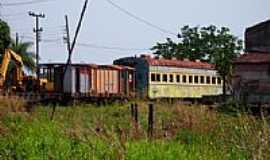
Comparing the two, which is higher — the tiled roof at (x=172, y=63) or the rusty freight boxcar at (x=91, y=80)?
the tiled roof at (x=172, y=63)

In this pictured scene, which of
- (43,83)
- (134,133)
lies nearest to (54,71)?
(43,83)

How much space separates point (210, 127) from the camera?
38.7 ft

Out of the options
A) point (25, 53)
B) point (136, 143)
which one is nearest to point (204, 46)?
point (25, 53)

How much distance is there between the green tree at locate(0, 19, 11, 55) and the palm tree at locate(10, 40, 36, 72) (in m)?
3.38

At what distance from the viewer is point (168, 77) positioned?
38.5 m

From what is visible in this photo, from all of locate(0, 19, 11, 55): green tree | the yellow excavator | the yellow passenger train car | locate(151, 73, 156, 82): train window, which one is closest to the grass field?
the yellow passenger train car

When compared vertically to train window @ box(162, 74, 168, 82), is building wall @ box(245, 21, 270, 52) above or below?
above

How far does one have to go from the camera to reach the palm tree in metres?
52.3

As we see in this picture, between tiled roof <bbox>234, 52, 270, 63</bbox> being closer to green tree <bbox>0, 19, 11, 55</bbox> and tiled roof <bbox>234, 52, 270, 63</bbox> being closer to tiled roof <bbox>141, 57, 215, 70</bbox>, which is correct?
tiled roof <bbox>141, 57, 215, 70</bbox>

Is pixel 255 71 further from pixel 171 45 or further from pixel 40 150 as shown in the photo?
pixel 171 45

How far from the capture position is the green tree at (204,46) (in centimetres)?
6341


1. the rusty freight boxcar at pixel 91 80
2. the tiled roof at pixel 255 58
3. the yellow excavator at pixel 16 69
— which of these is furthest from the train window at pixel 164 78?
the yellow excavator at pixel 16 69

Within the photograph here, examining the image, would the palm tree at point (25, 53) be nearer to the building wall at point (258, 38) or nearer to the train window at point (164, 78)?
the train window at point (164, 78)

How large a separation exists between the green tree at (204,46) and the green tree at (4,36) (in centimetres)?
2275
